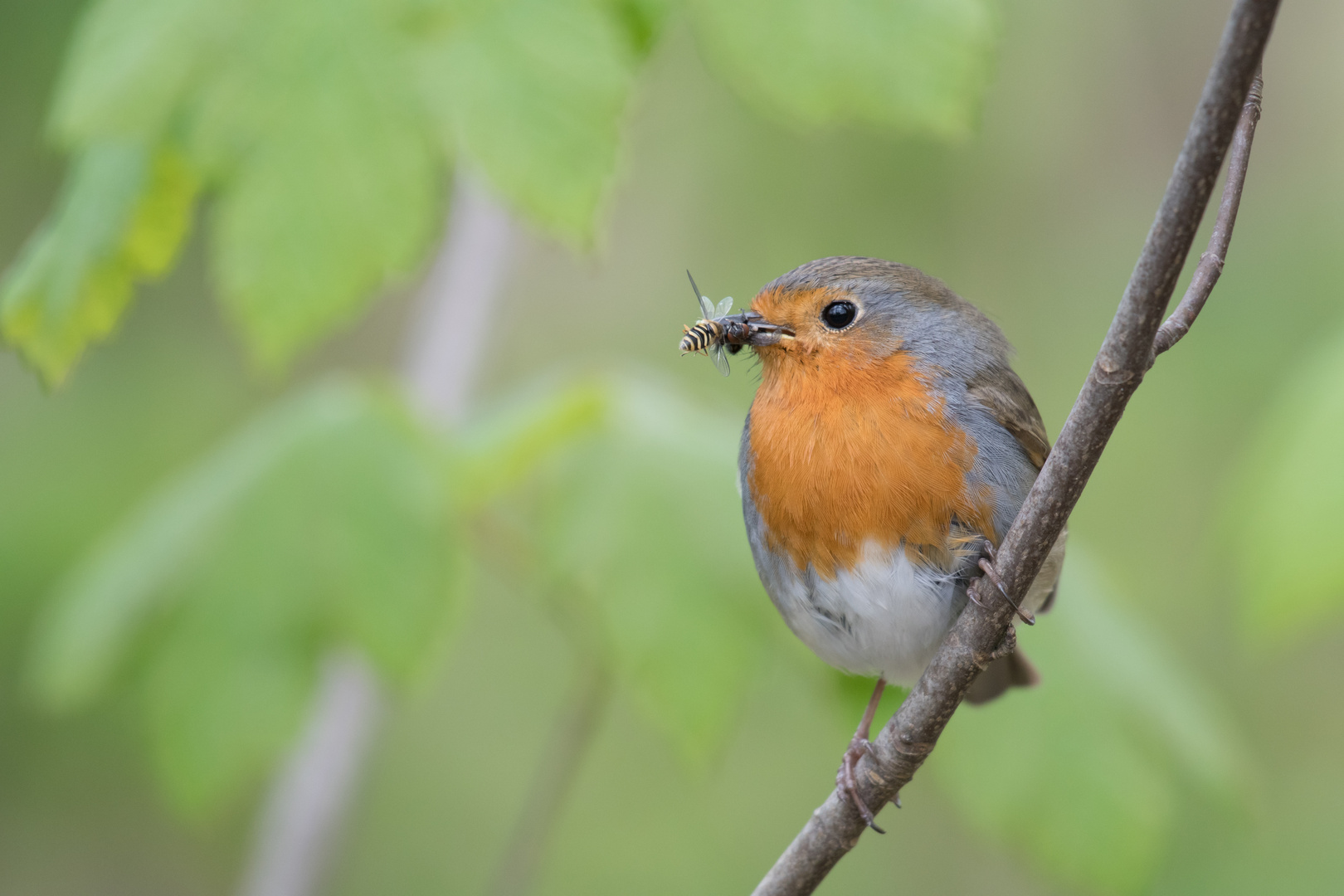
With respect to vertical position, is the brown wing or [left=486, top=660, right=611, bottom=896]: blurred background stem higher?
the brown wing

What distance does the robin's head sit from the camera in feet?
7.12

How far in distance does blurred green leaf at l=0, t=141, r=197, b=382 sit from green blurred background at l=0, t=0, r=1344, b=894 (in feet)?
3.78

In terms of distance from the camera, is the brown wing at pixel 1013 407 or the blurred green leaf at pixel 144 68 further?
the brown wing at pixel 1013 407

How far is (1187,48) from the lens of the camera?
15.4 feet

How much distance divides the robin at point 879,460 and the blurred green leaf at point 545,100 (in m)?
0.60

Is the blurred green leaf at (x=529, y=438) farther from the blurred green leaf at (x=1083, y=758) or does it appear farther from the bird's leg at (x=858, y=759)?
the blurred green leaf at (x=1083, y=758)

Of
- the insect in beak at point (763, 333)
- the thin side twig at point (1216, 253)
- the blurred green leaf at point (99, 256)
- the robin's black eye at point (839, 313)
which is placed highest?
the thin side twig at point (1216, 253)

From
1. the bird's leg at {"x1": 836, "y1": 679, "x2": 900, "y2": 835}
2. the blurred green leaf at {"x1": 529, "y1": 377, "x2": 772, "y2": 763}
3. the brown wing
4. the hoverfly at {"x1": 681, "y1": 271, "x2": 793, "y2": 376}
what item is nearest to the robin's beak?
the hoverfly at {"x1": 681, "y1": 271, "x2": 793, "y2": 376}

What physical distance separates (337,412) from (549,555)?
660mm

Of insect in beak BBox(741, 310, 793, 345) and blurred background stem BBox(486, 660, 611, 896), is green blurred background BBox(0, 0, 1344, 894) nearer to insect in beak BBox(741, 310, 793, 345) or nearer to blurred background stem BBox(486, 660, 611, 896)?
blurred background stem BBox(486, 660, 611, 896)

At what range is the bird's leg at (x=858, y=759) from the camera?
174cm

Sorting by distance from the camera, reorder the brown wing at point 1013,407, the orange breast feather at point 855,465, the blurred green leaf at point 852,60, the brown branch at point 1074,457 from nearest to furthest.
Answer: the brown branch at point 1074,457 < the blurred green leaf at point 852,60 < the orange breast feather at point 855,465 < the brown wing at point 1013,407

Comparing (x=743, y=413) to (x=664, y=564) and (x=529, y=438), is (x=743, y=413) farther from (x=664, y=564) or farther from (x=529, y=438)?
(x=664, y=564)

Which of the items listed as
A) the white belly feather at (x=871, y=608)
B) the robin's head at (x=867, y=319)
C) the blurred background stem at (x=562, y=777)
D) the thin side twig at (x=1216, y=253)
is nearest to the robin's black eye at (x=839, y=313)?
the robin's head at (x=867, y=319)
